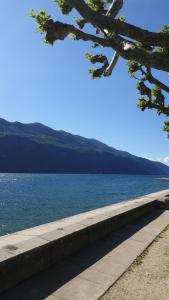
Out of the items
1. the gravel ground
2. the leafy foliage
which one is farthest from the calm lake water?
the gravel ground

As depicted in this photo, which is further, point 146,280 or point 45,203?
point 45,203

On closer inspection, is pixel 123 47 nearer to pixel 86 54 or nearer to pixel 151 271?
pixel 151 271

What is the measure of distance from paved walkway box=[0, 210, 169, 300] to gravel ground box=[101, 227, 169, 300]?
17cm

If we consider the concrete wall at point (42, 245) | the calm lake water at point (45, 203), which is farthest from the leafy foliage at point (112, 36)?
the calm lake water at point (45, 203)

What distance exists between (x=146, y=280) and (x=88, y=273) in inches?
47.3

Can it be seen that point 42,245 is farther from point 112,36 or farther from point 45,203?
point 45,203

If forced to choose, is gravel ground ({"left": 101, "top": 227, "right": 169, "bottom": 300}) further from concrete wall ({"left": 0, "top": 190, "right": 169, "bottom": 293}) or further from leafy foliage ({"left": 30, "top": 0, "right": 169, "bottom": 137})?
leafy foliage ({"left": 30, "top": 0, "right": 169, "bottom": 137})

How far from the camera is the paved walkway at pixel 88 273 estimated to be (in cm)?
557


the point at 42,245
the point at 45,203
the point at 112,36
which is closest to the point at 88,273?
the point at 42,245

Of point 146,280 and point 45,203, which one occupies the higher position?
point 146,280

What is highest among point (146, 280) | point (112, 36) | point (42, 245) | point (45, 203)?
point (112, 36)

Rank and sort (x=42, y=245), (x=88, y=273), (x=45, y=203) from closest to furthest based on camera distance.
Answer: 1. (x=42, y=245)
2. (x=88, y=273)
3. (x=45, y=203)

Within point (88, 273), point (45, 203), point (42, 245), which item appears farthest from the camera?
point (45, 203)

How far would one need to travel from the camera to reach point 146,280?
21.7 ft
